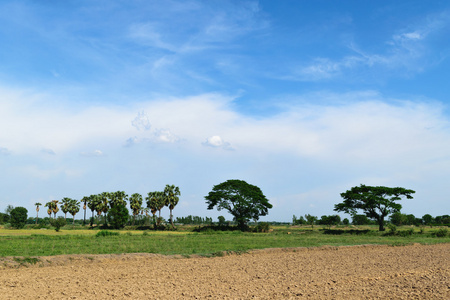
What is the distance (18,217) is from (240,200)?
4681cm

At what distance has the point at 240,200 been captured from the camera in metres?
69.1

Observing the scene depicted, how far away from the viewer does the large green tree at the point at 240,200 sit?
6925cm

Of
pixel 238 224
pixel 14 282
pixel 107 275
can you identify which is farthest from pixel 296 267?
pixel 238 224

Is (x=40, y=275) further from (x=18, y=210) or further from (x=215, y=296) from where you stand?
(x=18, y=210)

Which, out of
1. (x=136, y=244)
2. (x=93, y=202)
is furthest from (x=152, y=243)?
(x=93, y=202)

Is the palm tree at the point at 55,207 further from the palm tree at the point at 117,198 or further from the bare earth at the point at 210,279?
the bare earth at the point at 210,279


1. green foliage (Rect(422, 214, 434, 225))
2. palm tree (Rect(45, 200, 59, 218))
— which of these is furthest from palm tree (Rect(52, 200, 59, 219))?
green foliage (Rect(422, 214, 434, 225))

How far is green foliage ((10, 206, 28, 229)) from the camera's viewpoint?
74.8 meters

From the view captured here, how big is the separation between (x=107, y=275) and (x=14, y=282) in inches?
136

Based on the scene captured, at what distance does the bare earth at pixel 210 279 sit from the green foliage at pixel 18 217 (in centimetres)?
6672

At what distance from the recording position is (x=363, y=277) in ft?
48.8

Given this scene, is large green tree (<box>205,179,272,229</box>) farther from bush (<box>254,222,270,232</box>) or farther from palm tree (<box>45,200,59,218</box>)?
palm tree (<box>45,200,59,218</box>)

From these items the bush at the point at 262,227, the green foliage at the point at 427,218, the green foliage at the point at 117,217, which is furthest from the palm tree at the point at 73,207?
the green foliage at the point at 427,218

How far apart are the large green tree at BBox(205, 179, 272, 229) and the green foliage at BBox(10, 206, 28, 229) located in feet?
130
